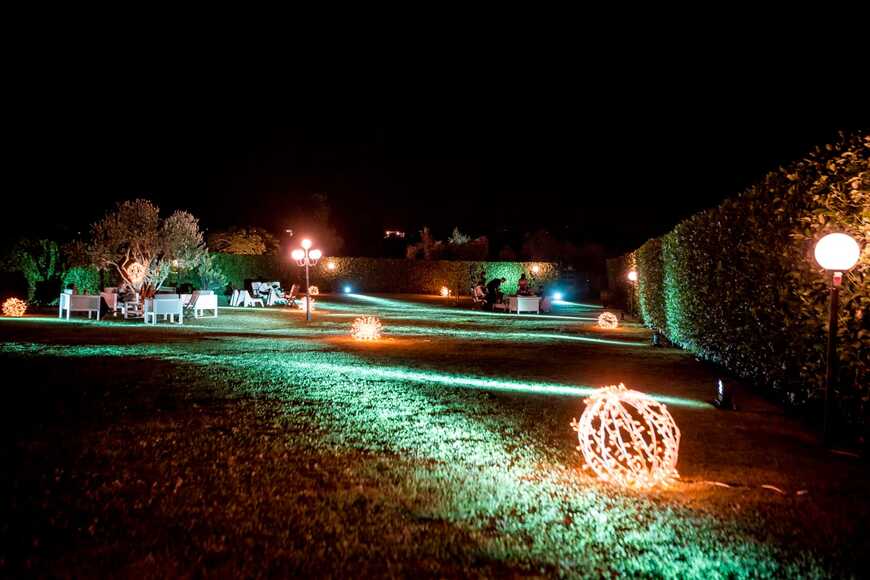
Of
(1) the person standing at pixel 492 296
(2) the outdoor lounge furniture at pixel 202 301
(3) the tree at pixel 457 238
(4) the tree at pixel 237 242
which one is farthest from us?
(3) the tree at pixel 457 238

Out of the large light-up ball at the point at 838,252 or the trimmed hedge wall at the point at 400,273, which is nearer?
the large light-up ball at the point at 838,252

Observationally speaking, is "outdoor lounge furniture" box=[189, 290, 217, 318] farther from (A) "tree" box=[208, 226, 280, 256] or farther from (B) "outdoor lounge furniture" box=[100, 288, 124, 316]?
(A) "tree" box=[208, 226, 280, 256]

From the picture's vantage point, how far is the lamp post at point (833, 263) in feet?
15.6

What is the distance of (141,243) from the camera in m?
21.4

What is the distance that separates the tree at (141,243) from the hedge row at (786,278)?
17759 mm

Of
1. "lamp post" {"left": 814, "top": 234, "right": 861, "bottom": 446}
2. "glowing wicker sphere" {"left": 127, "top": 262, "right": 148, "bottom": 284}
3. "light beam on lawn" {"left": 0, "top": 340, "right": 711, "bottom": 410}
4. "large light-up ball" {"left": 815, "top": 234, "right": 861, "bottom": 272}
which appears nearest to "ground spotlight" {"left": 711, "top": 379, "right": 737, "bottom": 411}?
"light beam on lawn" {"left": 0, "top": 340, "right": 711, "bottom": 410}

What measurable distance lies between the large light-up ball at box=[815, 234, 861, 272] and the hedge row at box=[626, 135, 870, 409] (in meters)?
0.41

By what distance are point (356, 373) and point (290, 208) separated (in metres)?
45.1

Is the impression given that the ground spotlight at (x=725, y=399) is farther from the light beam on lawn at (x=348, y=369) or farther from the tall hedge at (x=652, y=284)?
the tall hedge at (x=652, y=284)

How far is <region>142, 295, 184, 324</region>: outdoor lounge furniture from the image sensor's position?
54.9 feet

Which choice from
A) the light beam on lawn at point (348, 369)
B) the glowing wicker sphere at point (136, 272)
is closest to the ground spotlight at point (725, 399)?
the light beam on lawn at point (348, 369)

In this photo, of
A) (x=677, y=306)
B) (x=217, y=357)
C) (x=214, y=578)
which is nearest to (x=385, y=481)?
(x=214, y=578)

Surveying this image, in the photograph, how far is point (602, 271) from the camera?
4472 centimetres

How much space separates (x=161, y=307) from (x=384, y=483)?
1461 centimetres
